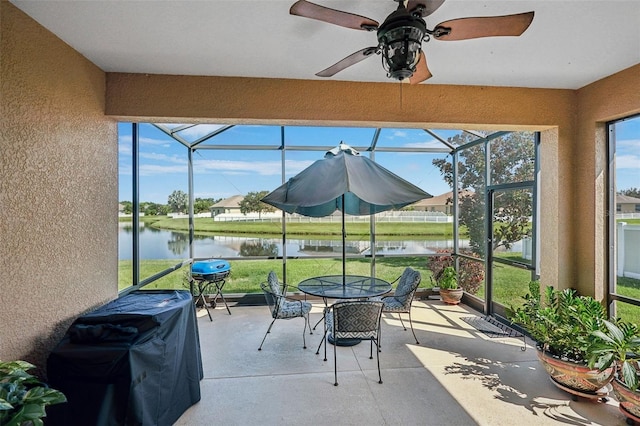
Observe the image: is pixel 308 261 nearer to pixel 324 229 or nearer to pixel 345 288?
pixel 324 229

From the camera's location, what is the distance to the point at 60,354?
2016 millimetres

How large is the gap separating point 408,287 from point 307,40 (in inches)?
124

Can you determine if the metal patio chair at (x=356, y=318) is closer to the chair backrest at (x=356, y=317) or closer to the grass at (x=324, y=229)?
the chair backrest at (x=356, y=317)

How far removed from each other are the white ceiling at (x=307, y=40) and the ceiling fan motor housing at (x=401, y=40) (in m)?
0.46

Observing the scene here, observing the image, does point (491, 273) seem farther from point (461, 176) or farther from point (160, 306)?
point (160, 306)

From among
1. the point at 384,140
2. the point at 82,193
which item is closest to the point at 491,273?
the point at 384,140

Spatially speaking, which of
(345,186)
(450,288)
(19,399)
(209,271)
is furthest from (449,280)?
(19,399)

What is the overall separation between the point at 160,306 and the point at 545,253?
4121 mm

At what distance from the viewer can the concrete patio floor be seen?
8.32ft

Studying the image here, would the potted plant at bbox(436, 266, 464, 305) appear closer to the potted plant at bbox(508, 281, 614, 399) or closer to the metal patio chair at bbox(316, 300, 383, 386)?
the potted plant at bbox(508, 281, 614, 399)

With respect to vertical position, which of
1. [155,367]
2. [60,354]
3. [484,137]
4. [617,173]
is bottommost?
[155,367]

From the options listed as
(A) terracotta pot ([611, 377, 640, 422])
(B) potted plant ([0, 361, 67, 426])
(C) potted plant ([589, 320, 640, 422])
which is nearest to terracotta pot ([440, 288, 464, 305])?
(C) potted plant ([589, 320, 640, 422])

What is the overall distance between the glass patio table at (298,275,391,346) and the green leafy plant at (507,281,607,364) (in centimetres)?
151

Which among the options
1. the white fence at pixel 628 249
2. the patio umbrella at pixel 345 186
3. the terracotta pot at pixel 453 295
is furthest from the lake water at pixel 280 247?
the white fence at pixel 628 249
